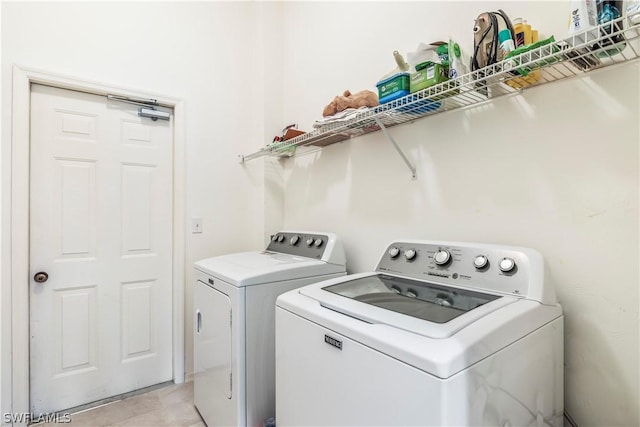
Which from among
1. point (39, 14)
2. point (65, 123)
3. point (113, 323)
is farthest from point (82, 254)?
point (39, 14)

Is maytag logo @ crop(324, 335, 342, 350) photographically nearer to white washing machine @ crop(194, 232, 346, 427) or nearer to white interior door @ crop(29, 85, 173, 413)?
white washing machine @ crop(194, 232, 346, 427)

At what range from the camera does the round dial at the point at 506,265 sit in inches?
41.7

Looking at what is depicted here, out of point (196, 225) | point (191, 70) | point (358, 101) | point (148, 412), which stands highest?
point (191, 70)

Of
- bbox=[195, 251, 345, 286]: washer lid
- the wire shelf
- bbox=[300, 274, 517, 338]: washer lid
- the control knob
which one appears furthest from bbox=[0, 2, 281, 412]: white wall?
bbox=[300, 274, 517, 338]: washer lid

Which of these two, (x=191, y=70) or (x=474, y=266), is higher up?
(x=191, y=70)

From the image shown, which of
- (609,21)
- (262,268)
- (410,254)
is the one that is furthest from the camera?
(262,268)

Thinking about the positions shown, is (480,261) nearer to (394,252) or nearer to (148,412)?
(394,252)

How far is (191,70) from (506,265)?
242 centimetres

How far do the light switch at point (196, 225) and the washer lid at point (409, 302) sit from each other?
4.86 feet

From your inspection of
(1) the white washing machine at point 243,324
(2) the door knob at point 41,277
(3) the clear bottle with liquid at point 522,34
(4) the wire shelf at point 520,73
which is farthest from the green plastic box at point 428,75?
(2) the door knob at point 41,277

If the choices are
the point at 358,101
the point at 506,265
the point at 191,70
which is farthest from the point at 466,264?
the point at 191,70

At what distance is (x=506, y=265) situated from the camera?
1.07 meters

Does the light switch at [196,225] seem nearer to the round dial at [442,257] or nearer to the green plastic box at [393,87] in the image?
the green plastic box at [393,87]

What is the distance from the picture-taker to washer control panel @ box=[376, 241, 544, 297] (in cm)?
104
